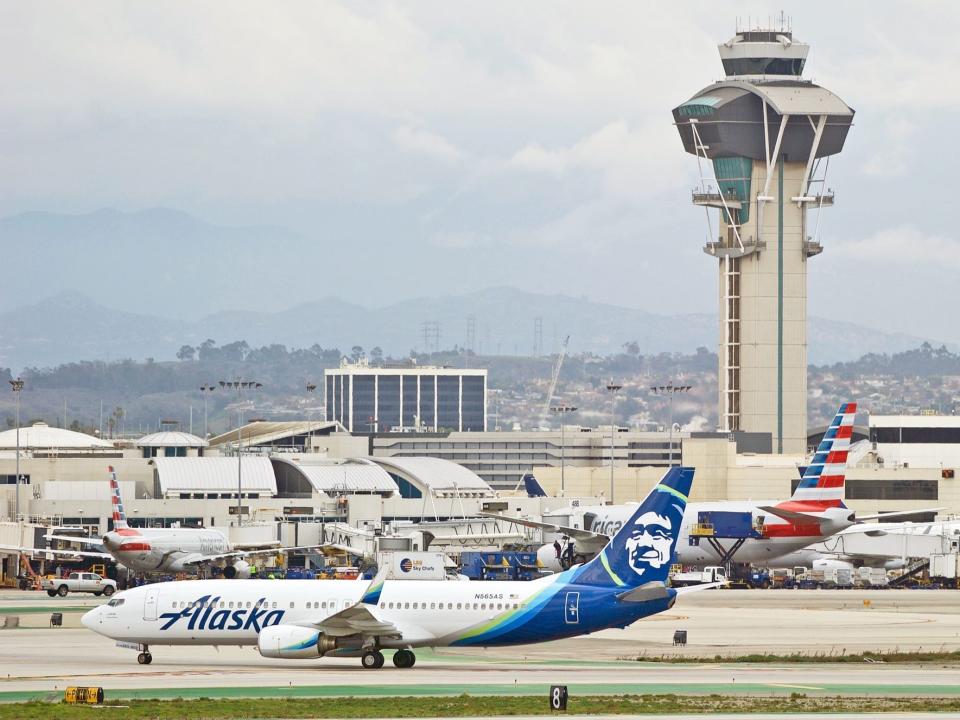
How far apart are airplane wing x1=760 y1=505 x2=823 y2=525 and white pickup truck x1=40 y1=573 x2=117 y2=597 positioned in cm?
4311

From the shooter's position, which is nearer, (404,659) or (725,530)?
(404,659)

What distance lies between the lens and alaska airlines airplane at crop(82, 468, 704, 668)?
2260 inches

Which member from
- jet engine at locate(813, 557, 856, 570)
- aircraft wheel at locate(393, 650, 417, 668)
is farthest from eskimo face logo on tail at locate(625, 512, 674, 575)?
jet engine at locate(813, 557, 856, 570)

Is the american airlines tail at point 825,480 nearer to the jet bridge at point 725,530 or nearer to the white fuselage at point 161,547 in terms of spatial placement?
the jet bridge at point 725,530

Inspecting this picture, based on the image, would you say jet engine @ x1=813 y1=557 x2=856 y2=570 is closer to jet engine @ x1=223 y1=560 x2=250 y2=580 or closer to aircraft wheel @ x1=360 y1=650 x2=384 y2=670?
jet engine @ x1=223 y1=560 x2=250 y2=580

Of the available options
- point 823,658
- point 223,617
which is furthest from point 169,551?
point 823,658

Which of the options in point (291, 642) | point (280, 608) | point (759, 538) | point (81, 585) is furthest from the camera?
point (759, 538)

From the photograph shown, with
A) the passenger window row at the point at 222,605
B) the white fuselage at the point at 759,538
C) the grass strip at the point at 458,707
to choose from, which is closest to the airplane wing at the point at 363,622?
the passenger window row at the point at 222,605

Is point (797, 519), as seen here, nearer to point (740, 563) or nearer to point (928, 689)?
point (740, 563)

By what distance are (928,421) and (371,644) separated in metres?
151

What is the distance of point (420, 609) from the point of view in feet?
191

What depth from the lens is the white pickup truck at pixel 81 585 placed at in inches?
4286

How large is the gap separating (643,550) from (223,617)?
47.1 feet

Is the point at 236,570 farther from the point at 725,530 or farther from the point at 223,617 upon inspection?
the point at 223,617
